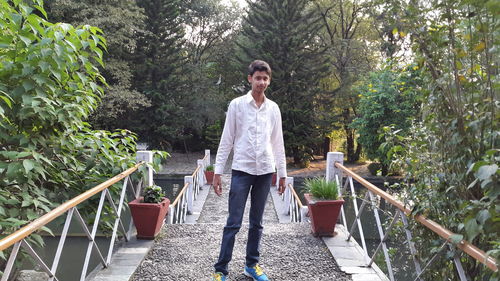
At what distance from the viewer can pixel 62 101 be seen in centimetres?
277

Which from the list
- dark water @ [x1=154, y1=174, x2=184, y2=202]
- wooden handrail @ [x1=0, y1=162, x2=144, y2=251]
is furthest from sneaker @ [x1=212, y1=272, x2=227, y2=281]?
dark water @ [x1=154, y1=174, x2=184, y2=202]

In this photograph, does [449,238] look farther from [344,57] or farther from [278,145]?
[344,57]

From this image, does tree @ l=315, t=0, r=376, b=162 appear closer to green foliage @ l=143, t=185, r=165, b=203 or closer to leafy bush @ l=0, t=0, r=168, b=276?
green foliage @ l=143, t=185, r=165, b=203

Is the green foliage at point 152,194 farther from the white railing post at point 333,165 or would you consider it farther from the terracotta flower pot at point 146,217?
the white railing post at point 333,165

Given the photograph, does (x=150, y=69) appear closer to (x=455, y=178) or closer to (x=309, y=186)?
(x=309, y=186)

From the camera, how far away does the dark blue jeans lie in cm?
262

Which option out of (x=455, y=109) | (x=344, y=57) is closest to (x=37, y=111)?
(x=455, y=109)

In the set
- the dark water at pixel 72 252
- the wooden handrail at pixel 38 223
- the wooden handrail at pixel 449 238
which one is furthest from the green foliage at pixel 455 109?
the dark water at pixel 72 252

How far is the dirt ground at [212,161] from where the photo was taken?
17.8 meters

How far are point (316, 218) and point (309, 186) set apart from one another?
0.34 m

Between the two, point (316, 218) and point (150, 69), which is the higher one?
point (150, 69)

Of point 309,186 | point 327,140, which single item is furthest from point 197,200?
point 327,140

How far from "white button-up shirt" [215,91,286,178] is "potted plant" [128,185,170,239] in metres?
1.18

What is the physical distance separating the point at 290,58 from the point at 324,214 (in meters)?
15.2
